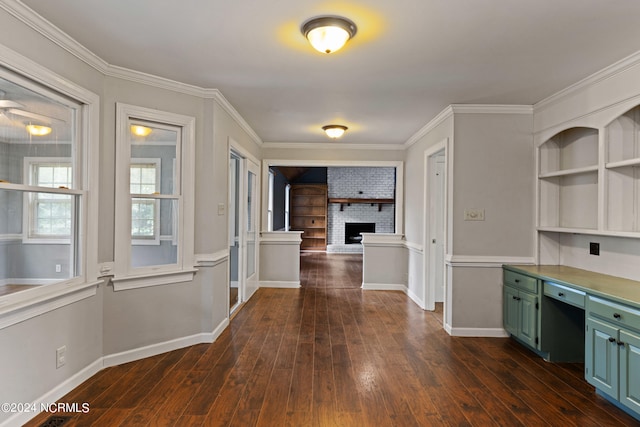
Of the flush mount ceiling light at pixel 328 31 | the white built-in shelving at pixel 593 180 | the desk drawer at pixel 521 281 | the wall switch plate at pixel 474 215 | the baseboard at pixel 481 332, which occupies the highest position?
the flush mount ceiling light at pixel 328 31

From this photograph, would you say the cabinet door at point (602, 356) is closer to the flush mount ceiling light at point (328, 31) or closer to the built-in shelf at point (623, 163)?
the built-in shelf at point (623, 163)

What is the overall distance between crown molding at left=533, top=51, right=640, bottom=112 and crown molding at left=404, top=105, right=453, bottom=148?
87cm

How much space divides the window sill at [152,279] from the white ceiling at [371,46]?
1.76m

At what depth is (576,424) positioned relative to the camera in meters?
2.30

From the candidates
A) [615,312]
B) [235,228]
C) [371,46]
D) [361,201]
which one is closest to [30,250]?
[371,46]

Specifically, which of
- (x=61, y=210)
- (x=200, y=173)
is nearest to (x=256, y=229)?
(x=200, y=173)

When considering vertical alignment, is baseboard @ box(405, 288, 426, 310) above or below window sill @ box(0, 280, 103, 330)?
below

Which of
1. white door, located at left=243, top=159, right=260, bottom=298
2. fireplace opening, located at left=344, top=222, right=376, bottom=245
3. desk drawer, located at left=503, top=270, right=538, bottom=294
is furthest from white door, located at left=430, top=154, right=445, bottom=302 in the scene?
fireplace opening, located at left=344, top=222, right=376, bottom=245

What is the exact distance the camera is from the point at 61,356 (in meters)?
2.54

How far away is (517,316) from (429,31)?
111 inches

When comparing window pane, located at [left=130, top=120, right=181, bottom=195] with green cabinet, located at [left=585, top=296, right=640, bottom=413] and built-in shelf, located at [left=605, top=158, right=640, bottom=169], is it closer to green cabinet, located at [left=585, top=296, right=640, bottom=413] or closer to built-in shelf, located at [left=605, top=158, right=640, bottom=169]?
green cabinet, located at [left=585, top=296, right=640, bottom=413]

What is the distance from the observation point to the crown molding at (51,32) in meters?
2.10

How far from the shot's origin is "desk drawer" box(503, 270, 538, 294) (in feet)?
11.1

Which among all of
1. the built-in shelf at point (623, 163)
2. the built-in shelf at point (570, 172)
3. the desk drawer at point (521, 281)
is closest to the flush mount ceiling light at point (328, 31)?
the built-in shelf at point (623, 163)
